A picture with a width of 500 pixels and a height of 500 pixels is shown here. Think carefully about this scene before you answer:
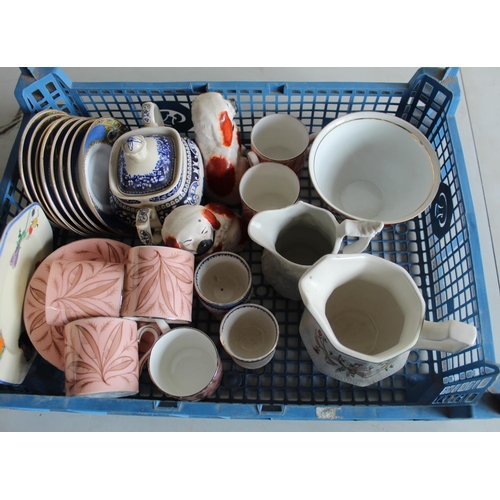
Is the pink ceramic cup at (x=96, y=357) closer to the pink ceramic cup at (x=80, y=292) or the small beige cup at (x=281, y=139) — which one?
the pink ceramic cup at (x=80, y=292)

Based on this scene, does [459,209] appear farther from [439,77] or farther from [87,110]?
[87,110]

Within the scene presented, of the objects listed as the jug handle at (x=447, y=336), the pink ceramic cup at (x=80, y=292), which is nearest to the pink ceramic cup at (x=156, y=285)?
the pink ceramic cup at (x=80, y=292)

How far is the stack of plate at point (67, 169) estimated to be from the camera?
56 cm

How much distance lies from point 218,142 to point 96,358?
0.32 m

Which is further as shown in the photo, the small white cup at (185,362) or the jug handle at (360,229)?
the small white cup at (185,362)

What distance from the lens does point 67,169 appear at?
559 mm

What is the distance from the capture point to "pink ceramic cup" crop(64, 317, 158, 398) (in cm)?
46

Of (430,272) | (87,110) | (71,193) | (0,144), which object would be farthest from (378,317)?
(0,144)

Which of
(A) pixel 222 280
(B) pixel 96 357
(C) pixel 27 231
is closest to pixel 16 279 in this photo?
(C) pixel 27 231

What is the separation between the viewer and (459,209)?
57cm

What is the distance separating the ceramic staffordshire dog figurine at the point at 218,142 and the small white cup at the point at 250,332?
19 cm

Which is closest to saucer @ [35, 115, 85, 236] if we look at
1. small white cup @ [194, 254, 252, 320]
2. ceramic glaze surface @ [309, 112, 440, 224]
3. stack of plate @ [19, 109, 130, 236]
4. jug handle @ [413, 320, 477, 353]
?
stack of plate @ [19, 109, 130, 236]

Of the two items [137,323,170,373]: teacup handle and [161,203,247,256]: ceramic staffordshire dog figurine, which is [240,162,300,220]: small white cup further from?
[137,323,170,373]: teacup handle

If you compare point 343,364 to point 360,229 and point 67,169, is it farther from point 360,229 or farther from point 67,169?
point 67,169
